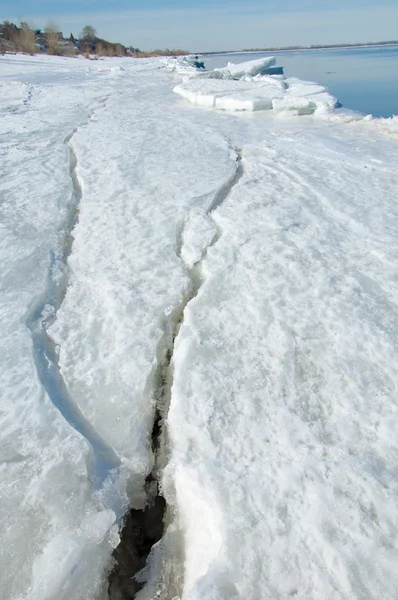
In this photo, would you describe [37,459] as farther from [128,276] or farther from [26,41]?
[26,41]

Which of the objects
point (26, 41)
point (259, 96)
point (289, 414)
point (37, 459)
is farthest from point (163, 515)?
point (26, 41)

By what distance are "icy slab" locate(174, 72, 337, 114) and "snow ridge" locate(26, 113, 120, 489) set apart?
20.3 ft

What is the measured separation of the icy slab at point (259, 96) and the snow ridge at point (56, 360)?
6.20 metres

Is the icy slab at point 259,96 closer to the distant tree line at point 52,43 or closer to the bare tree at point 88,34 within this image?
the distant tree line at point 52,43

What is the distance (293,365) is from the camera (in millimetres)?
2066

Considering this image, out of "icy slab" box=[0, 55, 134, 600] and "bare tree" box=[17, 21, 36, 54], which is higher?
"bare tree" box=[17, 21, 36, 54]

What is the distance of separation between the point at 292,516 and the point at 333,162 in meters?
4.32

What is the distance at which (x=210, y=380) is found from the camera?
2.01m

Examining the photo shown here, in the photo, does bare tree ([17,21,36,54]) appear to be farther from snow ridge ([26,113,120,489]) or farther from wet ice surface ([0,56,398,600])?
snow ridge ([26,113,120,489])

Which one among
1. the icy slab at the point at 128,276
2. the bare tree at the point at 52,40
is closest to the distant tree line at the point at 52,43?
the bare tree at the point at 52,40

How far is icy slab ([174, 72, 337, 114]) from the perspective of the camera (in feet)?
25.8

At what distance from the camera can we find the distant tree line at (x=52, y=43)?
89.2ft

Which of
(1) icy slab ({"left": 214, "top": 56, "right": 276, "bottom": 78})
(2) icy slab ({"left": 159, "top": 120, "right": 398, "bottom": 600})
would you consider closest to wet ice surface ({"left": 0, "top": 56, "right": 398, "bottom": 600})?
(2) icy slab ({"left": 159, "top": 120, "right": 398, "bottom": 600})

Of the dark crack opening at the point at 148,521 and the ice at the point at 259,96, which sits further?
the ice at the point at 259,96
